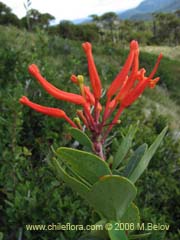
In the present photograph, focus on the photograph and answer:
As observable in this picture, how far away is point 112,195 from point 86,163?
0.42ft

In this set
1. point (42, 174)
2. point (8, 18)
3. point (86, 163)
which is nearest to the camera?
point (86, 163)

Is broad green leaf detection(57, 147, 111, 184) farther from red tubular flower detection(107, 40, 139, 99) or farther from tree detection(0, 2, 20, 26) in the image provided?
tree detection(0, 2, 20, 26)

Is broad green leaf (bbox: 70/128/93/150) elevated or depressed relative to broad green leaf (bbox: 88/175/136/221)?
elevated

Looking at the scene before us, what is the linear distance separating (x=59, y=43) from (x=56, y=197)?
728 cm

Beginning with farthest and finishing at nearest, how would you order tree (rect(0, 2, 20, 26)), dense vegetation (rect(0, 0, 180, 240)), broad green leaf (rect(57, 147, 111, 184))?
tree (rect(0, 2, 20, 26)), dense vegetation (rect(0, 0, 180, 240)), broad green leaf (rect(57, 147, 111, 184))

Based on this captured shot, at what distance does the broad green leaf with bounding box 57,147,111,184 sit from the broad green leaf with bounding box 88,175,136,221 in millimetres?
43

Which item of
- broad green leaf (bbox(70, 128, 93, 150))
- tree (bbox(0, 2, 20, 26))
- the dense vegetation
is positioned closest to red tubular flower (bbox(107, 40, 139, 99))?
broad green leaf (bbox(70, 128, 93, 150))

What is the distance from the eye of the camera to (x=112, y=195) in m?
1.16

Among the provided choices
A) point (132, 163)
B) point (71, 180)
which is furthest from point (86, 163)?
point (132, 163)

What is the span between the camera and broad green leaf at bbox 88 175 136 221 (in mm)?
1099

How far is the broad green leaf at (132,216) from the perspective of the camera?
4.13 ft

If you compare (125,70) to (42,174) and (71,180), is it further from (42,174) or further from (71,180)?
(42,174)

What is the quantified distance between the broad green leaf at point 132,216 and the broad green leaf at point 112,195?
2cm

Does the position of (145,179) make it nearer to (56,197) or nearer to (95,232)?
(56,197)
